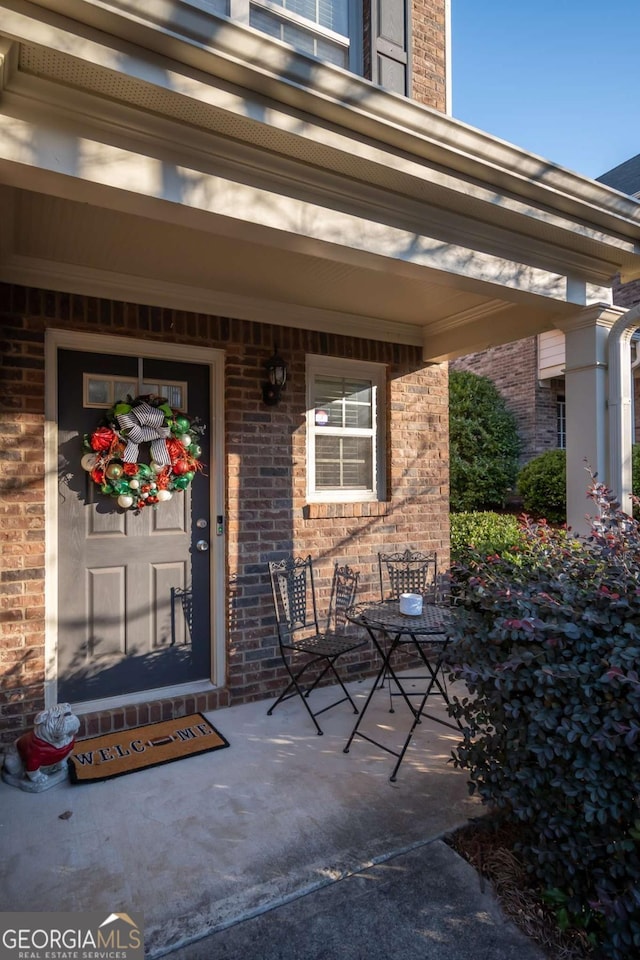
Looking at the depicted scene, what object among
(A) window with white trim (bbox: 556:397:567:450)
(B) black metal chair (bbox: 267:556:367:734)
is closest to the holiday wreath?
(B) black metal chair (bbox: 267:556:367:734)

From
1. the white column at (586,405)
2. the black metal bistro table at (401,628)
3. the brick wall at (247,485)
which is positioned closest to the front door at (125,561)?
the brick wall at (247,485)

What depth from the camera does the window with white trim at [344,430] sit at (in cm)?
409

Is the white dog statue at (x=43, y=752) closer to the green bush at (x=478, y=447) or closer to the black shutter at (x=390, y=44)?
the black shutter at (x=390, y=44)

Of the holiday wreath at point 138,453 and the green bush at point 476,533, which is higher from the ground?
the holiday wreath at point 138,453

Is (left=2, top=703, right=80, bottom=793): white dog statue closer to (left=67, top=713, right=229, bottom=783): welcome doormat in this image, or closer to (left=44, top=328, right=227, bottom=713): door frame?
(left=67, top=713, right=229, bottom=783): welcome doormat

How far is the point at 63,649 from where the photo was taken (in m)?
3.19

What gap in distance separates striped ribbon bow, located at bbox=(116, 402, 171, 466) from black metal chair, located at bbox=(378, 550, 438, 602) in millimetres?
1826

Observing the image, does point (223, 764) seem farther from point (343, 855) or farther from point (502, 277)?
point (502, 277)

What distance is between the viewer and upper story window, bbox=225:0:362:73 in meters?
3.27

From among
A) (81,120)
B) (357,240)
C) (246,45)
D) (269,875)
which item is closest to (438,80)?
(357,240)

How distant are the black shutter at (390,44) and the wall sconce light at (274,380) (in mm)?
1846

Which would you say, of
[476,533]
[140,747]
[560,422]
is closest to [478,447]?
[560,422]

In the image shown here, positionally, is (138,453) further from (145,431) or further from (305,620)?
(305,620)

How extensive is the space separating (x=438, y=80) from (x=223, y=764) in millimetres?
4676
